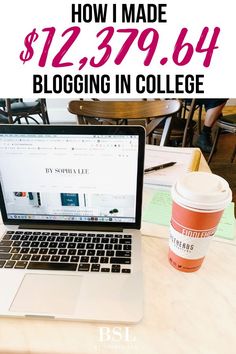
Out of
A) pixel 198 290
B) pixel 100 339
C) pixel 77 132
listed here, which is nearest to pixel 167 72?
pixel 77 132

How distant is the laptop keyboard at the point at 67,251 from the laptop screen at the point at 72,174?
3 centimetres

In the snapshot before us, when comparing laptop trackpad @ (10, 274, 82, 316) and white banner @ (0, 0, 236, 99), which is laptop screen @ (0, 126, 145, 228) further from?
white banner @ (0, 0, 236, 99)

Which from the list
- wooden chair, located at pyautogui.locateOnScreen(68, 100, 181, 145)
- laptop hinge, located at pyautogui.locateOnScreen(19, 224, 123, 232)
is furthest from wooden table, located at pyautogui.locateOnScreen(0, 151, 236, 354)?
wooden chair, located at pyautogui.locateOnScreen(68, 100, 181, 145)

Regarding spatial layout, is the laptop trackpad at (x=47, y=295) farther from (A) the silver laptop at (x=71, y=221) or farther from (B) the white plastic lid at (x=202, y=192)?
(B) the white plastic lid at (x=202, y=192)

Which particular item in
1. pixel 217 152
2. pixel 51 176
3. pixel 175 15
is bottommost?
pixel 217 152

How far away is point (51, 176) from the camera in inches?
23.1

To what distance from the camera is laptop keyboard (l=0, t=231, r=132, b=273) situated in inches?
21.2

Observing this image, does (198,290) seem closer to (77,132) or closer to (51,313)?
(51,313)

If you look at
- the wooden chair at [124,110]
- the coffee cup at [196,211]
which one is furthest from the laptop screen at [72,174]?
the wooden chair at [124,110]

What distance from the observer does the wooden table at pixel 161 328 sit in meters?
0.41

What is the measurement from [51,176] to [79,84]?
1471 millimetres

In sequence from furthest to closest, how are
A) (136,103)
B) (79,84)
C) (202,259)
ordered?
(79,84), (136,103), (202,259)

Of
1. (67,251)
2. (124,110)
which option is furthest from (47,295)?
(124,110)

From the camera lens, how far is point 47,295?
483mm
